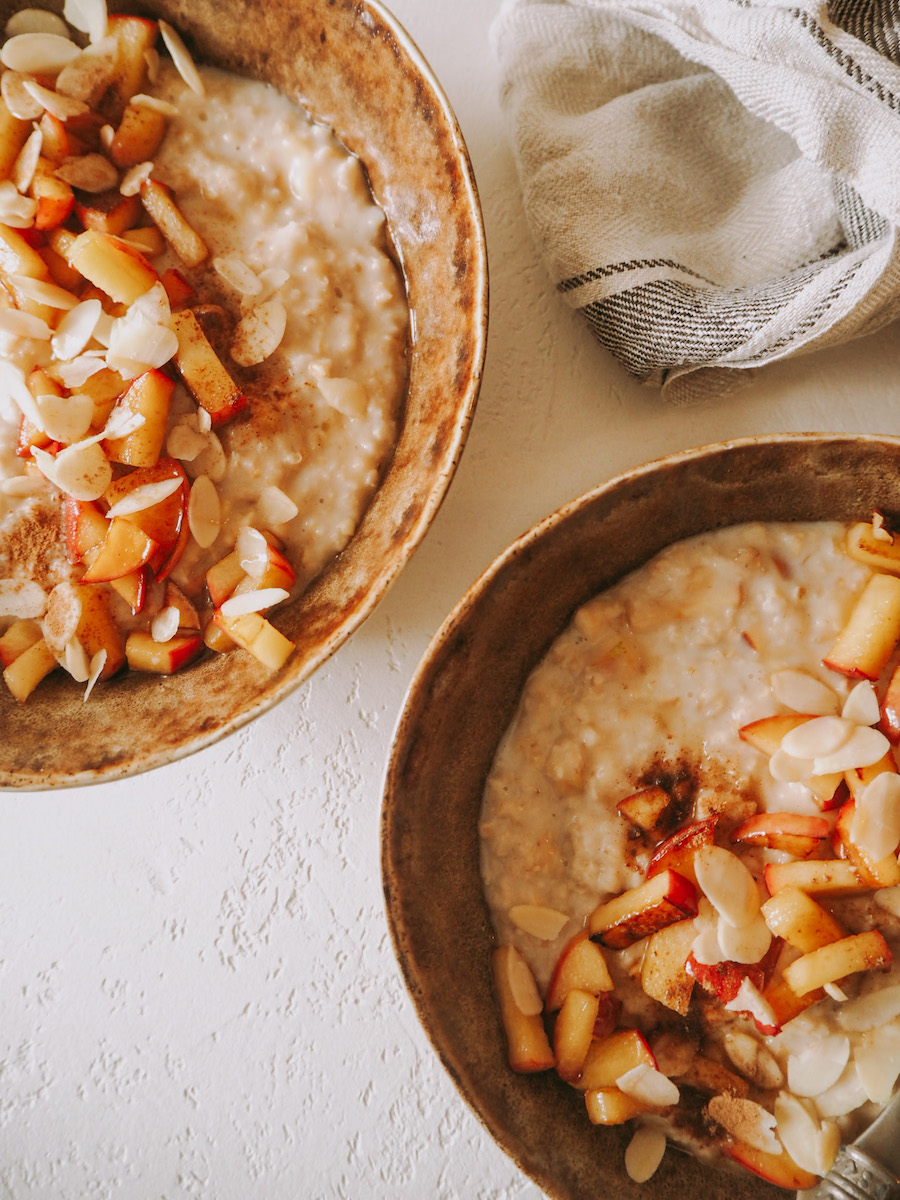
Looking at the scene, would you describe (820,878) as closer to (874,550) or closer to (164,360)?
(874,550)

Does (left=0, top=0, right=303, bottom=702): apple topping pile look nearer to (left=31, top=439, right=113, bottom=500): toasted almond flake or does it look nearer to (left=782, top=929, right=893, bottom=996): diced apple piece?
(left=31, top=439, right=113, bottom=500): toasted almond flake

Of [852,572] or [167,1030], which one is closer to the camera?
[852,572]

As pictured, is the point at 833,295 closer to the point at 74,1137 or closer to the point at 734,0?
the point at 734,0

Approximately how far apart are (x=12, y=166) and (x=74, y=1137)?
133cm

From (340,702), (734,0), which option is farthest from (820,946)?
(734,0)

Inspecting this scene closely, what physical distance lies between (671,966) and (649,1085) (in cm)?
14

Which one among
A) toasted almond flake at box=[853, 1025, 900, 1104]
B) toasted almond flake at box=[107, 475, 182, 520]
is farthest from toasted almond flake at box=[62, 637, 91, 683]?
toasted almond flake at box=[853, 1025, 900, 1104]

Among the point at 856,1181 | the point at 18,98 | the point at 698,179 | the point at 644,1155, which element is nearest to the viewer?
the point at 856,1181

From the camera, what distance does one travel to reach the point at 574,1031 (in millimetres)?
1063

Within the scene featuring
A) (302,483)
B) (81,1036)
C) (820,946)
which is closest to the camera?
(820,946)

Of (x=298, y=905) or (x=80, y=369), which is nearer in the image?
(x=80, y=369)

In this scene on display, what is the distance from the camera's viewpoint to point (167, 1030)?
124 cm

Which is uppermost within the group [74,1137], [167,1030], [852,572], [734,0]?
[734,0]

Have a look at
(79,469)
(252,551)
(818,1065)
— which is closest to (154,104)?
(79,469)
